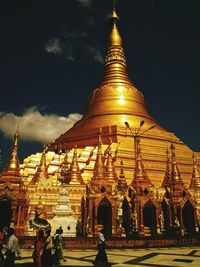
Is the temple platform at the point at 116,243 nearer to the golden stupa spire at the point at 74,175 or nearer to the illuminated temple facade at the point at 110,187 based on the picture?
the illuminated temple facade at the point at 110,187

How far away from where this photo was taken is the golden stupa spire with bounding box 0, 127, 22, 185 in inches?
947

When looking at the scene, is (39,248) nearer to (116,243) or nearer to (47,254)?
(47,254)

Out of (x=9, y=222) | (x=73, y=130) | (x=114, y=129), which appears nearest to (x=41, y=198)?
(x=9, y=222)

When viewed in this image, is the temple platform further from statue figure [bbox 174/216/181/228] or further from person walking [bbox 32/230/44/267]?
person walking [bbox 32/230/44/267]

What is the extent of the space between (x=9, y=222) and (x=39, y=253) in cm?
1567

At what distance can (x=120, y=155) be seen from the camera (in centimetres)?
3406

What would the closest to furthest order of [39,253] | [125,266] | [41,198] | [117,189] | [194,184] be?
1. [39,253]
2. [125,266]
3. [117,189]
4. [41,198]
5. [194,184]

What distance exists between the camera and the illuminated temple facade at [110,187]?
23.1 m

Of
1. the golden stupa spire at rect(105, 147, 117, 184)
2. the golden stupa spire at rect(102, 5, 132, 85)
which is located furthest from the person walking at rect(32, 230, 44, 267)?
the golden stupa spire at rect(102, 5, 132, 85)

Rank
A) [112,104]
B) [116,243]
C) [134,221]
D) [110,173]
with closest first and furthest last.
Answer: [116,243] < [134,221] < [110,173] < [112,104]

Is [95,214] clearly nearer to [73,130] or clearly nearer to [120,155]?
[120,155]

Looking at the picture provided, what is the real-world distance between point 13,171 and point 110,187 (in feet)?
27.5

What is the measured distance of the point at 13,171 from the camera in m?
24.7

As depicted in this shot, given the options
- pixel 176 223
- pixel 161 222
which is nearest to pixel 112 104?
pixel 161 222
